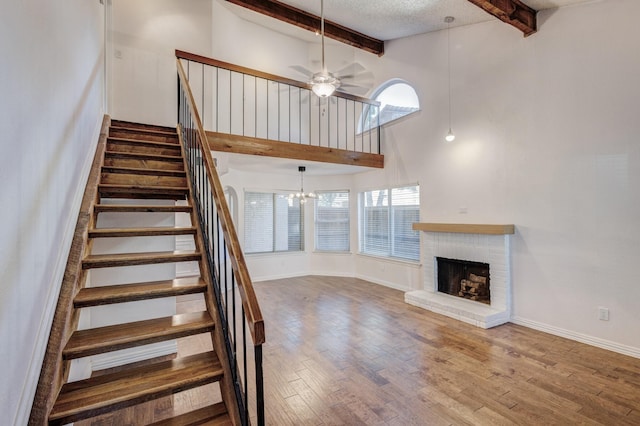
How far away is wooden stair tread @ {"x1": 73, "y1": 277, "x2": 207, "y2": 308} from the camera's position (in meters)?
1.95

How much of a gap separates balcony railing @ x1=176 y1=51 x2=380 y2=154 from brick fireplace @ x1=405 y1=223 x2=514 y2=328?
8.14ft

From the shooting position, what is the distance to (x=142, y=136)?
13.4ft

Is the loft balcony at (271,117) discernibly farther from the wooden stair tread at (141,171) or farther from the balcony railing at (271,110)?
the wooden stair tread at (141,171)

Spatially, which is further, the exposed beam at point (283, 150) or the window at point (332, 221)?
the window at point (332, 221)

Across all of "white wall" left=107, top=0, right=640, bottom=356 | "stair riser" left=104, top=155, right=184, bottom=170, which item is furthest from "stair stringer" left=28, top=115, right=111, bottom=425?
"white wall" left=107, top=0, right=640, bottom=356

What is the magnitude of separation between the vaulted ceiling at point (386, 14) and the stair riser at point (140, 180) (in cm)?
357

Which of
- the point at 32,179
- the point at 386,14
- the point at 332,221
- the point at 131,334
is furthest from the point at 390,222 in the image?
the point at 32,179

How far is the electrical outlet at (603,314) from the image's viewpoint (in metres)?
3.47

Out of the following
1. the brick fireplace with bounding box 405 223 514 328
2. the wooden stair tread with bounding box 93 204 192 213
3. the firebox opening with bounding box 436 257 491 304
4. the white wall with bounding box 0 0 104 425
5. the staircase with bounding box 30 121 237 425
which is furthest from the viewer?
the firebox opening with bounding box 436 257 491 304

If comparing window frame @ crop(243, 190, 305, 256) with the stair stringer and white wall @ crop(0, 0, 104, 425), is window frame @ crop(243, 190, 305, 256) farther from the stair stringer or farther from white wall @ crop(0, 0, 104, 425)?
white wall @ crop(0, 0, 104, 425)

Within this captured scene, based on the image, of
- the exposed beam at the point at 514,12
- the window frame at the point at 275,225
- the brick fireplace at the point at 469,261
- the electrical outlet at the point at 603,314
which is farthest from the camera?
the window frame at the point at 275,225

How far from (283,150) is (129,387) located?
390cm

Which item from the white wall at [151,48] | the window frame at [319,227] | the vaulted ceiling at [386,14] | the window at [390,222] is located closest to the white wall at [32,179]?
the white wall at [151,48]

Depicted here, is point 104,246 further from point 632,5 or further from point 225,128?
point 632,5
